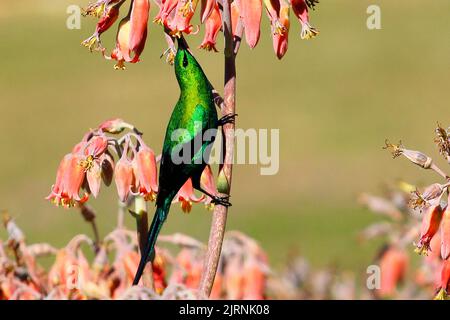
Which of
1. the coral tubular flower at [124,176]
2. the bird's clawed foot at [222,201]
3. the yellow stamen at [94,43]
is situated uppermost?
the yellow stamen at [94,43]

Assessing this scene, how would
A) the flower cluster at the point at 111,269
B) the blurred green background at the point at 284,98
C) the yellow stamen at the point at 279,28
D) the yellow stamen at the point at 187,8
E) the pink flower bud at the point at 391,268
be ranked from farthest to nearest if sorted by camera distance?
1. the blurred green background at the point at 284,98
2. the pink flower bud at the point at 391,268
3. the flower cluster at the point at 111,269
4. the yellow stamen at the point at 279,28
5. the yellow stamen at the point at 187,8

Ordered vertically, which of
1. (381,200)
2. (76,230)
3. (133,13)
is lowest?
(76,230)

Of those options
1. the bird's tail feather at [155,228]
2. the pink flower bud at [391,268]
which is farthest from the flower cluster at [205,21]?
the pink flower bud at [391,268]

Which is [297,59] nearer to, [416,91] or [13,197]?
[416,91]

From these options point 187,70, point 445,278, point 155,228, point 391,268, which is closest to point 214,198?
point 155,228

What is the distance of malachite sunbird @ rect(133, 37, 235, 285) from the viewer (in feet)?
8.95

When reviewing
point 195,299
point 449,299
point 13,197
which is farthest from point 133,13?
point 13,197

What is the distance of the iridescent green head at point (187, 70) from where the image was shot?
8.93 ft

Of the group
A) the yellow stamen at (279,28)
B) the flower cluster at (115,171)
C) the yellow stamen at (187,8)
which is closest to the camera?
the yellow stamen at (187,8)

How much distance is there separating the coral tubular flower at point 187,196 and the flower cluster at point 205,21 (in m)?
0.33

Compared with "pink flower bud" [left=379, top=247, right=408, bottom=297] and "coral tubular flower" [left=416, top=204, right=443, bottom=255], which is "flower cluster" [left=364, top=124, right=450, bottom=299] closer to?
"coral tubular flower" [left=416, top=204, right=443, bottom=255]

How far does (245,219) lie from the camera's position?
48.6 feet

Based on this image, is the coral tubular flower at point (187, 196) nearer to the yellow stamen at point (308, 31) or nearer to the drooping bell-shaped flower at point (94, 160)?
the drooping bell-shaped flower at point (94, 160)

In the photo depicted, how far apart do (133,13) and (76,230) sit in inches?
446
